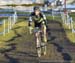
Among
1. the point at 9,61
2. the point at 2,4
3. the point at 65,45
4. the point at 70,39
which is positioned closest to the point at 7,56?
the point at 9,61

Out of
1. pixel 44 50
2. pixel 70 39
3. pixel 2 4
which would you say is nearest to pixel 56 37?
pixel 70 39

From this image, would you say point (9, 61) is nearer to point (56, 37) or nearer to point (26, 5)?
point (56, 37)

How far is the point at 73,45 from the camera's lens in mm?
16156

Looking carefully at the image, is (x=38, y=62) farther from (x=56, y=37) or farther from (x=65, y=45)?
(x=56, y=37)

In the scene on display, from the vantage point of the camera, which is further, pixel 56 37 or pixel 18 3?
pixel 18 3

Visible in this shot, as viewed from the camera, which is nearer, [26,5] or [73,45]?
[73,45]

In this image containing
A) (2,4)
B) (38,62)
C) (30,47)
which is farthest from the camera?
(2,4)

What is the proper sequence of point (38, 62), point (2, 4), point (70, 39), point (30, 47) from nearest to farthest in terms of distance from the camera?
point (38, 62) → point (30, 47) → point (70, 39) → point (2, 4)

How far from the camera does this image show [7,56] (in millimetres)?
13367

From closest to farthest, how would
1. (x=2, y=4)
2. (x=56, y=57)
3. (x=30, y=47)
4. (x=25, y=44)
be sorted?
1. (x=56, y=57)
2. (x=30, y=47)
3. (x=25, y=44)
4. (x=2, y=4)

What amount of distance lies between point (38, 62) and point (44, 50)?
6.03 feet

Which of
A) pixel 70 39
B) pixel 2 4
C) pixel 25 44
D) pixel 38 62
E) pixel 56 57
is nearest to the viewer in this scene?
pixel 38 62

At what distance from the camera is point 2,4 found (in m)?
54.7

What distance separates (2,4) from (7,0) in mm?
3287
